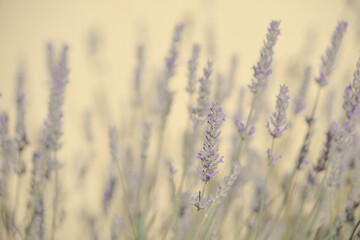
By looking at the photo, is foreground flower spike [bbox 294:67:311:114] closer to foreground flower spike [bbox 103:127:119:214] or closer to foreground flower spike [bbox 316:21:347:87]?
foreground flower spike [bbox 316:21:347:87]

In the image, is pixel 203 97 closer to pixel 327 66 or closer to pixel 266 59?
pixel 266 59

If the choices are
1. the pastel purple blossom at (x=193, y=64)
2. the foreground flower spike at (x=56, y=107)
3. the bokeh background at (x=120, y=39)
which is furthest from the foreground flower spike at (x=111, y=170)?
the bokeh background at (x=120, y=39)

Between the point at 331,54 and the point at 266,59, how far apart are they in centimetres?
→ 25

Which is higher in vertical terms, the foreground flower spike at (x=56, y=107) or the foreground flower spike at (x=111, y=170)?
the foreground flower spike at (x=56, y=107)

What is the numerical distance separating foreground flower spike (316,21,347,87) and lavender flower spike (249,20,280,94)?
0.23 m

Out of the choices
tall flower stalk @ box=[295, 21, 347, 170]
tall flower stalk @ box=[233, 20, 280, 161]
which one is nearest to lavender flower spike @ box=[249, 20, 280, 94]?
tall flower stalk @ box=[233, 20, 280, 161]

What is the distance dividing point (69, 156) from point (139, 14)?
3.64ft

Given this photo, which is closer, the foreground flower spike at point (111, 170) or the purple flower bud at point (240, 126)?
the purple flower bud at point (240, 126)

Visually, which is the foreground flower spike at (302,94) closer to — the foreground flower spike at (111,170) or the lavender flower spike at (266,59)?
the lavender flower spike at (266,59)

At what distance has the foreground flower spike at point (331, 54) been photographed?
30.1 inches

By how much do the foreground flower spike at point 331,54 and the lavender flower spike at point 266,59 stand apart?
0.74 ft

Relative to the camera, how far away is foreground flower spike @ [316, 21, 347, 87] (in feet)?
2.51

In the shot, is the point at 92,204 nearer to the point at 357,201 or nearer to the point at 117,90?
the point at 117,90

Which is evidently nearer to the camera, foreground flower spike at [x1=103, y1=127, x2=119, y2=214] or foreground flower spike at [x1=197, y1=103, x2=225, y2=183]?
foreground flower spike at [x1=197, y1=103, x2=225, y2=183]
